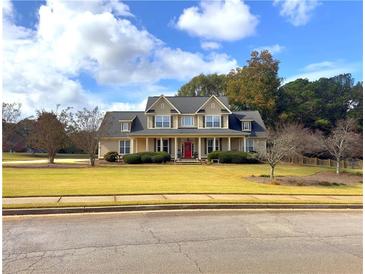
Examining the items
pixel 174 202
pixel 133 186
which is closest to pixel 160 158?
pixel 133 186

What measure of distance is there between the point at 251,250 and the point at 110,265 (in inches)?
102

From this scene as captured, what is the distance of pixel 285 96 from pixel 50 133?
135 ft

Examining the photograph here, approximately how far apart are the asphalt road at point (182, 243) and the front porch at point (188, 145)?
32843 millimetres

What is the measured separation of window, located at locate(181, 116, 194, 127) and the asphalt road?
3407cm

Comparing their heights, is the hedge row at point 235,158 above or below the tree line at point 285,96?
below

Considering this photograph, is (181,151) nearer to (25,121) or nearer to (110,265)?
(25,121)

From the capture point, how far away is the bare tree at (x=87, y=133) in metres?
34.2

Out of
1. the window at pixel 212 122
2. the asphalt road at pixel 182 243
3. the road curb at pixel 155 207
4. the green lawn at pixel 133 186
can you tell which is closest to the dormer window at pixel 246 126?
the window at pixel 212 122

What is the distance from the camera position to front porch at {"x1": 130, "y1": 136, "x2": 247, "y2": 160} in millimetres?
43188

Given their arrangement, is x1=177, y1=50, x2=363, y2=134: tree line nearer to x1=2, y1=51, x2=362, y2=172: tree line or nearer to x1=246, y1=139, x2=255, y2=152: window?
x1=2, y1=51, x2=362, y2=172: tree line

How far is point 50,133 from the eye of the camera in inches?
1391

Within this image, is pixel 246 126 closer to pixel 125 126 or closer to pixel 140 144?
pixel 140 144

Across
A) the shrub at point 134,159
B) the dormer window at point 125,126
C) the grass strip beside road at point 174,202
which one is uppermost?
the dormer window at point 125,126

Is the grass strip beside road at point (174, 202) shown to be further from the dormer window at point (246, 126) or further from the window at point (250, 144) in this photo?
the dormer window at point (246, 126)
